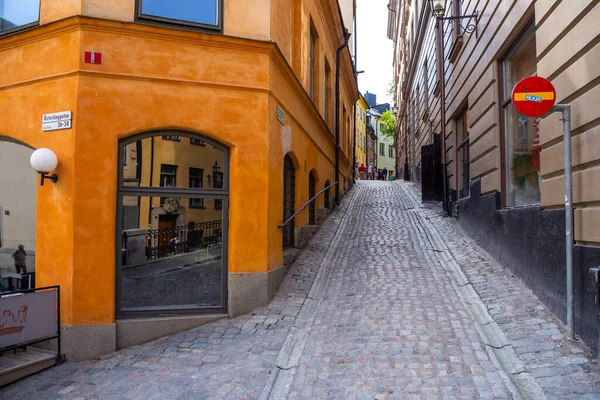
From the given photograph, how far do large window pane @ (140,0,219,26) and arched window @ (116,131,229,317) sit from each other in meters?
1.78

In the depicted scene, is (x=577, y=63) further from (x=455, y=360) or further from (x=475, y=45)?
(x=475, y=45)

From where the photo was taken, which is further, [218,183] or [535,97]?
[218,183]

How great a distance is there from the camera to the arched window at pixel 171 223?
6.88m

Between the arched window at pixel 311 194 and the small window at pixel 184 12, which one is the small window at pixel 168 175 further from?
the arched window at pixel 311 194

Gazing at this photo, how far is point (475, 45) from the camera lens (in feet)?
32.9

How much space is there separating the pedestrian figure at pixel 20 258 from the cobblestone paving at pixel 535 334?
6.92 m

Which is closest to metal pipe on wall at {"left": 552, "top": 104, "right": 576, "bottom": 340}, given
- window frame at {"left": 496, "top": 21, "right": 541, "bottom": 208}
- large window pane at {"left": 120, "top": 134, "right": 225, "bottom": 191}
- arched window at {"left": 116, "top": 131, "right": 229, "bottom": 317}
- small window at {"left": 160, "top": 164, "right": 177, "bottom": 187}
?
window frame at {"left": 496, "top": 21, "right": 541, "bottom": 208}

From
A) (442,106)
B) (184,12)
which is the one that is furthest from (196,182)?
(442,106)

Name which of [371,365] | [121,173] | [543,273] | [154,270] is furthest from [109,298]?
[543,273]

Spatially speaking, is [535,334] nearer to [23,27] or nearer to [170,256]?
[170,256]

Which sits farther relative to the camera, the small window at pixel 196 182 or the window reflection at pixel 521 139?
the small window at pixel 196 182

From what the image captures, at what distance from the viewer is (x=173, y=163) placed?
282 inches

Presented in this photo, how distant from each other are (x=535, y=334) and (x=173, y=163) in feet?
17.3

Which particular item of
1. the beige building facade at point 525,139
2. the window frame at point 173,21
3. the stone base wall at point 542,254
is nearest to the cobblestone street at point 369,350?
the stone base wall at point 542,254
